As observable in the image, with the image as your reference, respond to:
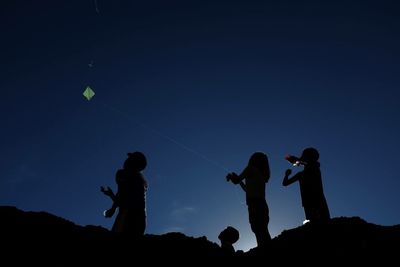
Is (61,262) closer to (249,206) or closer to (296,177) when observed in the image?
(249,206)

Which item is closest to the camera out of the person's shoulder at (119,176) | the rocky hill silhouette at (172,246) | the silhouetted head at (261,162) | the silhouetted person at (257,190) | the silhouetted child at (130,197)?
the rocky hill silhouette at (172,246)

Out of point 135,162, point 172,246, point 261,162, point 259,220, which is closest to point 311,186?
point 261,162

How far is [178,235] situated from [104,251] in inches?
65.0

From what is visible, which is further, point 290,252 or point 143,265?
point 290,252

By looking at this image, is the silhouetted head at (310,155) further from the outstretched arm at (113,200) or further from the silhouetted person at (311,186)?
the outstretched arm at (113,200)

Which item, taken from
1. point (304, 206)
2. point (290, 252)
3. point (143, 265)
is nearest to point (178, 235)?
point (143, 265)

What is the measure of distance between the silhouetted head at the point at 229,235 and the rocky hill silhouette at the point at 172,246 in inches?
63.2

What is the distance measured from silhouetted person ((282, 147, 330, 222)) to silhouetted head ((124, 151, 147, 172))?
3.18m

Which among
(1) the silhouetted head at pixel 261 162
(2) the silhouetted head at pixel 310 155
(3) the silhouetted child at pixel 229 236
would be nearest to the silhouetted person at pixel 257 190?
(1) the silhouetted head at pixel 261 162

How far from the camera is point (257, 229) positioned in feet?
26.2

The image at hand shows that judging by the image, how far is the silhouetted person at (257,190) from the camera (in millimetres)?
8016

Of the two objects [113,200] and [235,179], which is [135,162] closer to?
[113,200]

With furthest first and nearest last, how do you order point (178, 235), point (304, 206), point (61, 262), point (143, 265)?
1. point (304, 206)
2. point (178, 235)
3. point (143, 265)
4. point (61, 262)

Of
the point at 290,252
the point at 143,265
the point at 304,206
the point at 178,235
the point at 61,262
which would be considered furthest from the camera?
the point at 304,206
